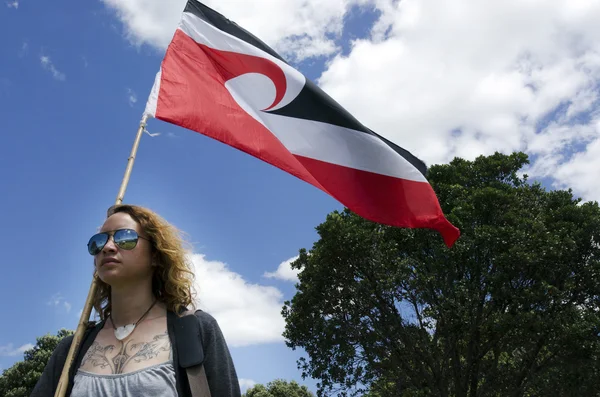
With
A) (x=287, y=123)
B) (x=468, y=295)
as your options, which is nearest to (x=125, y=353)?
(x=287, y=123)

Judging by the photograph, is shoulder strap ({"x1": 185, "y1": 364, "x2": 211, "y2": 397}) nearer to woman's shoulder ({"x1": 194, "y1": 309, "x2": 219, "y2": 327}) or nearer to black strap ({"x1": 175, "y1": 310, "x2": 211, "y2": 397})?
black strap ({"x1": 175, "y1": 310, "x2": 211, "y2": 397})

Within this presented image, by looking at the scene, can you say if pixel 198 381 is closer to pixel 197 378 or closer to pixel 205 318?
pixel 197 378

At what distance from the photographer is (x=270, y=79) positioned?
191 inches

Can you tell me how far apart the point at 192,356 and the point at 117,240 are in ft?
2.21

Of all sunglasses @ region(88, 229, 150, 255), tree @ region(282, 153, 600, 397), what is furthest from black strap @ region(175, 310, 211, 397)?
tree @ region(282, 153, 600, 397)

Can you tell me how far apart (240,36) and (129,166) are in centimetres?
213

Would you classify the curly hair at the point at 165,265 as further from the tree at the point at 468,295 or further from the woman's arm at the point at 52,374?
the tree at the point at 468,295

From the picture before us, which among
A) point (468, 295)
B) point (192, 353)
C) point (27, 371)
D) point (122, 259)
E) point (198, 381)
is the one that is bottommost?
point (198, 381)

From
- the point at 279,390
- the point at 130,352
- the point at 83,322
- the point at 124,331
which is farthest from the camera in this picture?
the point at 279,390

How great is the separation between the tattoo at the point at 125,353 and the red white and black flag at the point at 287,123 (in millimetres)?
2123

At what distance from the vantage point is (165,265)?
2688mm

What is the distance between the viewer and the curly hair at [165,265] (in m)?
2.62

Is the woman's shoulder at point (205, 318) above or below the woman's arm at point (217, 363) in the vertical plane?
above

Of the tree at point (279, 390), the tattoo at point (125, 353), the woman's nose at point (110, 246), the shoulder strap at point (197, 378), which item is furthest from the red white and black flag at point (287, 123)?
the tree at point (279, 390)
